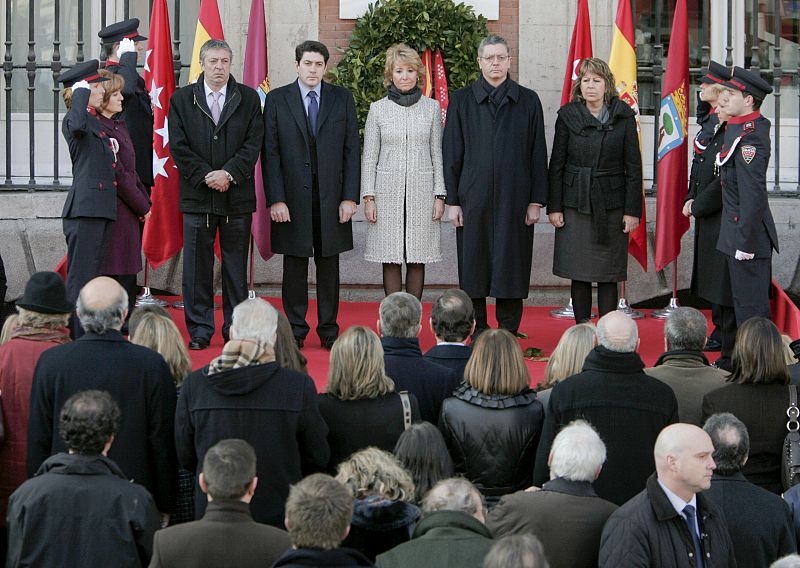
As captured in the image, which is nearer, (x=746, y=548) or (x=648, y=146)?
(x=746, y=548)

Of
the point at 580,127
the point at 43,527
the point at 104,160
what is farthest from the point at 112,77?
the point at 43,527

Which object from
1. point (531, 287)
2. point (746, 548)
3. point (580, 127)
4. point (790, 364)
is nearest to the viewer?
point (746, 548)

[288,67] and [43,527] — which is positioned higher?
[288,67]

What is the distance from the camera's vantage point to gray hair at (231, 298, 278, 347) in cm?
528

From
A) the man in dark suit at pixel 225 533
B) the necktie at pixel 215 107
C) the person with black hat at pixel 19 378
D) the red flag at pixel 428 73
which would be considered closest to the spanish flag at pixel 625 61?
→ the red flag at pixel 428 73

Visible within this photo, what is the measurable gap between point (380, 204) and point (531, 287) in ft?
8.24

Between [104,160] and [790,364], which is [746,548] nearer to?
[790,364]

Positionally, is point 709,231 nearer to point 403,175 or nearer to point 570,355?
point 403,175

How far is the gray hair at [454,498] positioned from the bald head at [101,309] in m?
1.73

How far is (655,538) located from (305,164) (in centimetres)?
475

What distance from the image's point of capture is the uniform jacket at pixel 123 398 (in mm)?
5410

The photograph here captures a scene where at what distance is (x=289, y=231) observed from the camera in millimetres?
8883

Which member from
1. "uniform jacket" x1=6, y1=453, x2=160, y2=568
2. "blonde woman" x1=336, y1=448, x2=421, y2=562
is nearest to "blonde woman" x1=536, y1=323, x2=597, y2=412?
"blonde woman" x1=336, y1=448, x2=421, y2=562

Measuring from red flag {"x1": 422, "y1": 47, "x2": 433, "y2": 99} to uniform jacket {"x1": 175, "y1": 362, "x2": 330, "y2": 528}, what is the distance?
19.4 ft
